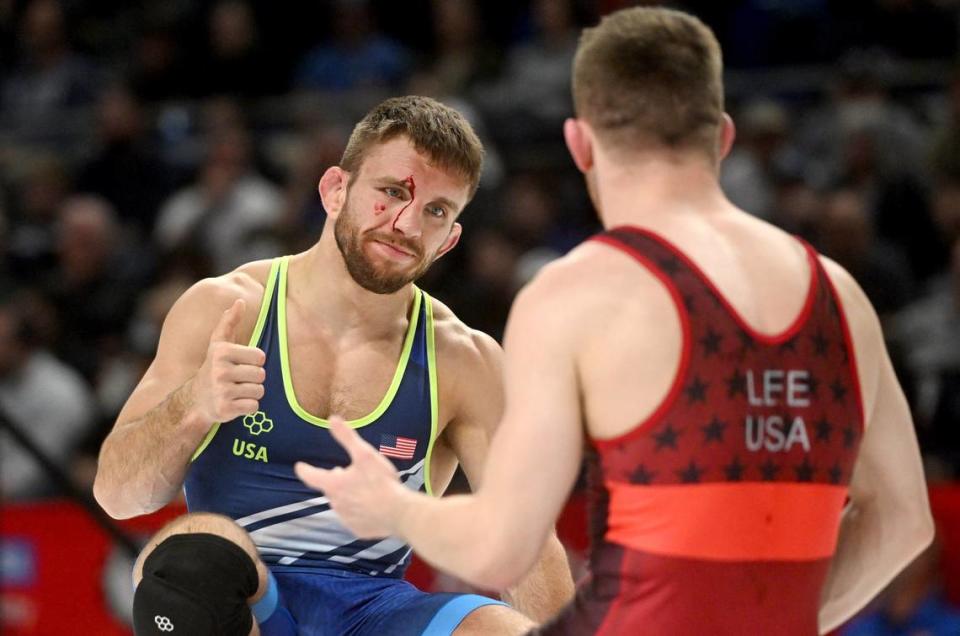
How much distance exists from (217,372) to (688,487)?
1127 mm

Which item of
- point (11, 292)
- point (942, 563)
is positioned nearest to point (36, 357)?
point (11, 292)

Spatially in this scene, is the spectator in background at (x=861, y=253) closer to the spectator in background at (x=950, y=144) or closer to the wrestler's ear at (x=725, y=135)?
the spectator in background at (x=950, y=144)

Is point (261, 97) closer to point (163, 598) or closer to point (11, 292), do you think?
point (11, 292)

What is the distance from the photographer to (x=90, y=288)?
8.70 meters

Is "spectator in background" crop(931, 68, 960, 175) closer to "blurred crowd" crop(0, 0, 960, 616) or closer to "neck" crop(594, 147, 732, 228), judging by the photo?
"blurred crowd" crop(0, 0, 960, 616)

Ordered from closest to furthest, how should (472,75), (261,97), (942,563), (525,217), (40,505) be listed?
(942,563) < (40,505) < (525,217) < (472,75) < (261,97)

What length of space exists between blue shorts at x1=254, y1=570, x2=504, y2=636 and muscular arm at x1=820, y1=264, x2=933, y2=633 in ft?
3.20

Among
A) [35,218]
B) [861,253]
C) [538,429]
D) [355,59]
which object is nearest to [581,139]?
[538,429]

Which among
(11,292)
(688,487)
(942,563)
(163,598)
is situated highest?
(688,487)

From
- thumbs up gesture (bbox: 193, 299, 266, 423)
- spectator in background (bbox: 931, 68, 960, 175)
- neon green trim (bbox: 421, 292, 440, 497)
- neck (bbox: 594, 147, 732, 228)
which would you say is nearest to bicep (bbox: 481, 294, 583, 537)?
neck (bbox: 594, 147, 732, 228)

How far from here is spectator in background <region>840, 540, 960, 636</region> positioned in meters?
6.19

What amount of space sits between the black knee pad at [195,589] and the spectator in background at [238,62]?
22.2ft

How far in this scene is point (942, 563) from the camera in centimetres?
634

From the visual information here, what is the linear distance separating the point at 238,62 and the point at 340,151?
170cm
